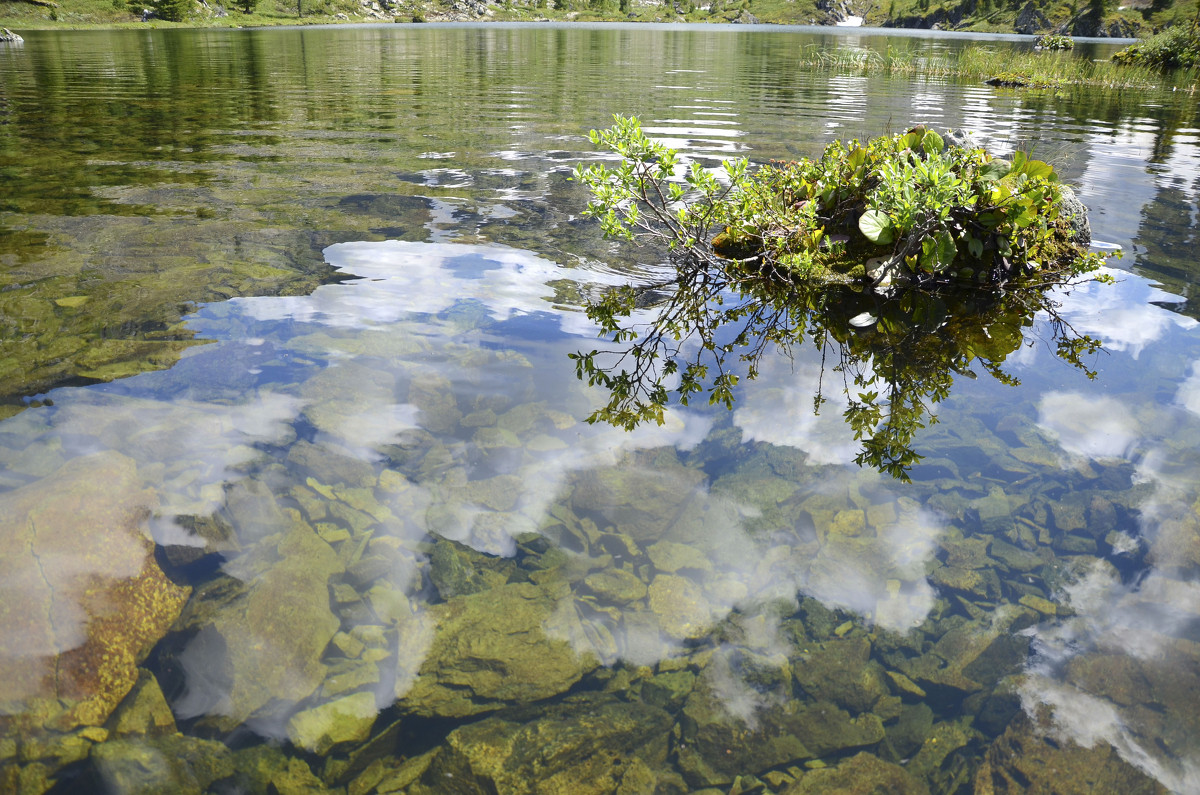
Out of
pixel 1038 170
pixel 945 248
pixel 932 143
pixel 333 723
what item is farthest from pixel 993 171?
pixel 333 723

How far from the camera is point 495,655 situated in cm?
365

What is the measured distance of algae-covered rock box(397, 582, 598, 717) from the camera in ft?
11.3

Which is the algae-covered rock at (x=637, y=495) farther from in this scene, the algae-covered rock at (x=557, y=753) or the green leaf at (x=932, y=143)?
the green leaf at (x=932, y=143)

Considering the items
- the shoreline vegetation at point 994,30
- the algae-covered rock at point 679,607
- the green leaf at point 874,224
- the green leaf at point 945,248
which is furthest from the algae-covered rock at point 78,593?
the shoreline vegetation at point 994,30

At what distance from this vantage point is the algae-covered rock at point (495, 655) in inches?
136

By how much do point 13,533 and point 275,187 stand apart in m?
10.3

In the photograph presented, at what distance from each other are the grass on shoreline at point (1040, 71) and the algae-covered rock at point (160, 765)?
4359 centimetres

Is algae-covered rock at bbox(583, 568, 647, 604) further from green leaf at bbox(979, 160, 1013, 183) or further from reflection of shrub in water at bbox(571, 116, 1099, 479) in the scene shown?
green leaf at bbox(979, 160, 1013, 183)

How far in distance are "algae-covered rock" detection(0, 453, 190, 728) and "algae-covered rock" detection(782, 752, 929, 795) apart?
321cm

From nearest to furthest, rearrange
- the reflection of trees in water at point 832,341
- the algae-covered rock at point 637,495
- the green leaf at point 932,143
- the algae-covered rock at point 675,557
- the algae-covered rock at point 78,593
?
the algae-covered rock at point 78,593
the algae-covered rock at point 675,557
the algae-covered rock at point 637,495
the reflection of trees in water at point 832,341
the green leaf at point 932,143

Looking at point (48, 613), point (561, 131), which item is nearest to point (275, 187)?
point (561, 131)

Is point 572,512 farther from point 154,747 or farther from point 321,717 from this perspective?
point 154,747

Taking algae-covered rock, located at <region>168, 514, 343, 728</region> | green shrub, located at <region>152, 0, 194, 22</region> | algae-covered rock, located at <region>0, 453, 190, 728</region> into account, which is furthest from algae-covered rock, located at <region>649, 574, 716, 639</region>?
green shrub, located at <region>152, 0, 194, 22</region>

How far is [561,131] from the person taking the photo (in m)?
19.9
